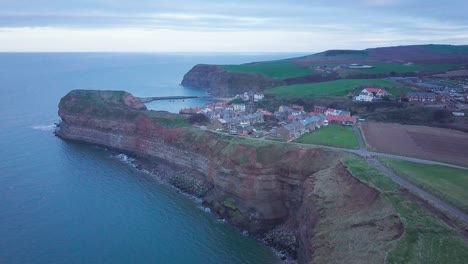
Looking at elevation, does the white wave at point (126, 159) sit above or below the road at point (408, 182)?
below

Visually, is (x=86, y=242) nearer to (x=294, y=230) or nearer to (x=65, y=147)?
(x=294, y=230)

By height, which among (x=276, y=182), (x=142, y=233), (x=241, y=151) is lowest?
(x=142, y=233)

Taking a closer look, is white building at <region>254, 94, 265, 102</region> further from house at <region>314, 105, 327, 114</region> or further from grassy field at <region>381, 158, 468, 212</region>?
grassy field at <region>381, 158, 468, 212</region>

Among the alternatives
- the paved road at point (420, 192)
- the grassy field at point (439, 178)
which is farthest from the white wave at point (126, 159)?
the grassy field at point (439, 178)

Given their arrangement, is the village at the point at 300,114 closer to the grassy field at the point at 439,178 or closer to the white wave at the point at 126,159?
the white wave at the point at 126,159

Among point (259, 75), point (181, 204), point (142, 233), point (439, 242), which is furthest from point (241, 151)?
point (259, 75)

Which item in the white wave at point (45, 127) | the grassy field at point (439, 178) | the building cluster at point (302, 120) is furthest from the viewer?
the white wave at point (45, 127)

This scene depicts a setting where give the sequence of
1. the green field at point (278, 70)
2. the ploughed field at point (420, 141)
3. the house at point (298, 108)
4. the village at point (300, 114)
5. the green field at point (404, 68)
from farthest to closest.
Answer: the green field at point (278, 70) → the green field at point (404, 68) → the house at point (298, 108) → the village at point (300, 114) → the ploughed field at point (420, 141)
